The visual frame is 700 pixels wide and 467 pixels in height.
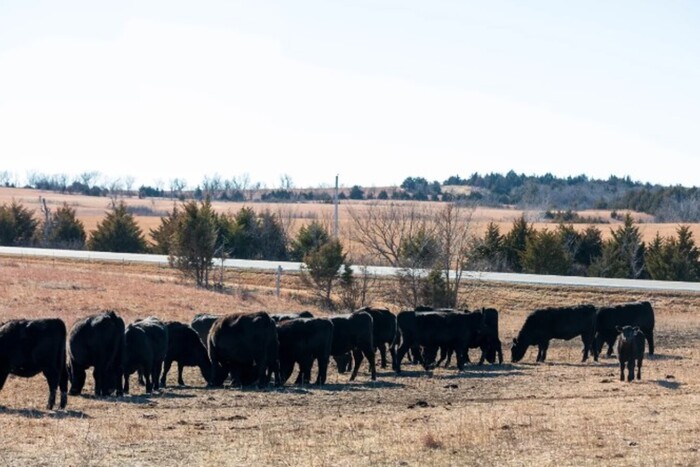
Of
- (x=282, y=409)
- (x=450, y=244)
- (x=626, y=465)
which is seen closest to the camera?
(x=626, y=465)

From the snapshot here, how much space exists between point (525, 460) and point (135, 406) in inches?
333

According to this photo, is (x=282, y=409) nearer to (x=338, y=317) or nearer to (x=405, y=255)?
(x=338, y=317)

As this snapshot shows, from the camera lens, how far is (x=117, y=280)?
50.9 metres

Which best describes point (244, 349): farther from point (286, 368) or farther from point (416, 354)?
point (416, 354)

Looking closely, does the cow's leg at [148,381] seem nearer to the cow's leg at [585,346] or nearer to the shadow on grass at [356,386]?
the shadow on grass at [356,386]

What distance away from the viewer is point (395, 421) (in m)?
19.2

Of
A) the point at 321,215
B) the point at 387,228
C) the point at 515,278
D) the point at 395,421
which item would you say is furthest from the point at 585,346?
the point at 321,215

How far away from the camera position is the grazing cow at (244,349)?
2547 centimetres

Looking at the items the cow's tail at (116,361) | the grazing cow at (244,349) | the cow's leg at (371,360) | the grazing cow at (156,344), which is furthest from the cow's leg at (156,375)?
the cow's leg at (371,360)

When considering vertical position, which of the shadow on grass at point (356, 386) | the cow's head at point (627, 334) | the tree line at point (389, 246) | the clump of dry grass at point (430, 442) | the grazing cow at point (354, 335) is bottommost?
the shadow on grass at point (356, 386)

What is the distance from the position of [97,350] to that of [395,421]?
687 centimetres

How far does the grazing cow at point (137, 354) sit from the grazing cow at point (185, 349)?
1.95 meters

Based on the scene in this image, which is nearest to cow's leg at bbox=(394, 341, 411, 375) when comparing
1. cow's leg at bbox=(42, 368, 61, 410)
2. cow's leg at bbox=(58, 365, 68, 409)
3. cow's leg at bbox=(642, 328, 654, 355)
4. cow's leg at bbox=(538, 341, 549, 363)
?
cow's leg at bbox=(538, 341, 549, 363)

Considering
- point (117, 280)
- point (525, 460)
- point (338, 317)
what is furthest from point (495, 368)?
point (117, 280)
